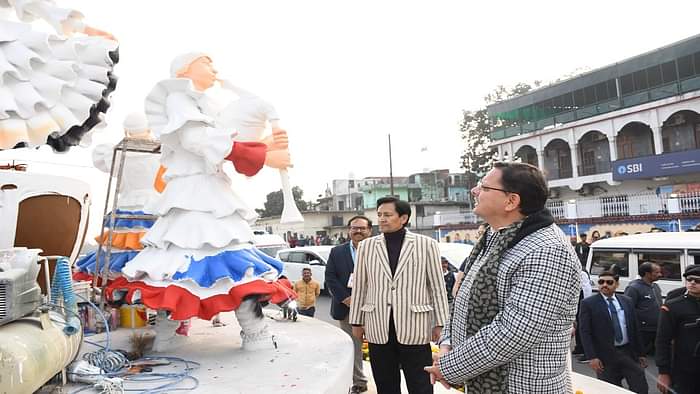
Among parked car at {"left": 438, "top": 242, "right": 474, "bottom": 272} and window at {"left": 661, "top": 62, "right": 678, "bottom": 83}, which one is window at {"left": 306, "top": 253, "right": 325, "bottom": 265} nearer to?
parked car at {"left": 438, "top": 242, "right": 474, "bottom": 272}

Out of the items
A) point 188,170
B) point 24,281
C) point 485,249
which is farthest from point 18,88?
point 485,249

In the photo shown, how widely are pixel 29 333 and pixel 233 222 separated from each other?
162 cm

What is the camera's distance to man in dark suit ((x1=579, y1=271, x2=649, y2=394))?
4348 mm

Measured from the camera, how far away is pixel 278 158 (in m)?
4.21

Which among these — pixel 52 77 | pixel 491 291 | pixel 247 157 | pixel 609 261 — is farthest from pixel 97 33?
pixel 609 261

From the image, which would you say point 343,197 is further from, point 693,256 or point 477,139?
point 693,256

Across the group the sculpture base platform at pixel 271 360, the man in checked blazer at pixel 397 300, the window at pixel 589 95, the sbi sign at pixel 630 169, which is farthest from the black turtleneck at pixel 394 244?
the window at pixel 589 95

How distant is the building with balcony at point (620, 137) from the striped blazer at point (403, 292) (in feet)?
49.4

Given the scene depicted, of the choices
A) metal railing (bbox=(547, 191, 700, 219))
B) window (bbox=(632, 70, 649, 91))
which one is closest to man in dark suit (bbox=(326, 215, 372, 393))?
metal railing (bbox=(547, 191, 700, 219))

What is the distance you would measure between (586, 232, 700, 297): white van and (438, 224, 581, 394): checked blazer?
215 inches

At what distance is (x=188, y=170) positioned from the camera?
390cm

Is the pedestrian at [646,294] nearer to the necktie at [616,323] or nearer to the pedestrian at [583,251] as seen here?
the necktie at [616,323]

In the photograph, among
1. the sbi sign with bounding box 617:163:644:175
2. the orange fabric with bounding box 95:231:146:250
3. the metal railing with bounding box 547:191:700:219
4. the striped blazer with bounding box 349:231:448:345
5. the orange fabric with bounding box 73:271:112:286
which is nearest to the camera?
the striped blazer with bounding box 349:231:448:345

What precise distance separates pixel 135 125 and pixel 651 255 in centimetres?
682
